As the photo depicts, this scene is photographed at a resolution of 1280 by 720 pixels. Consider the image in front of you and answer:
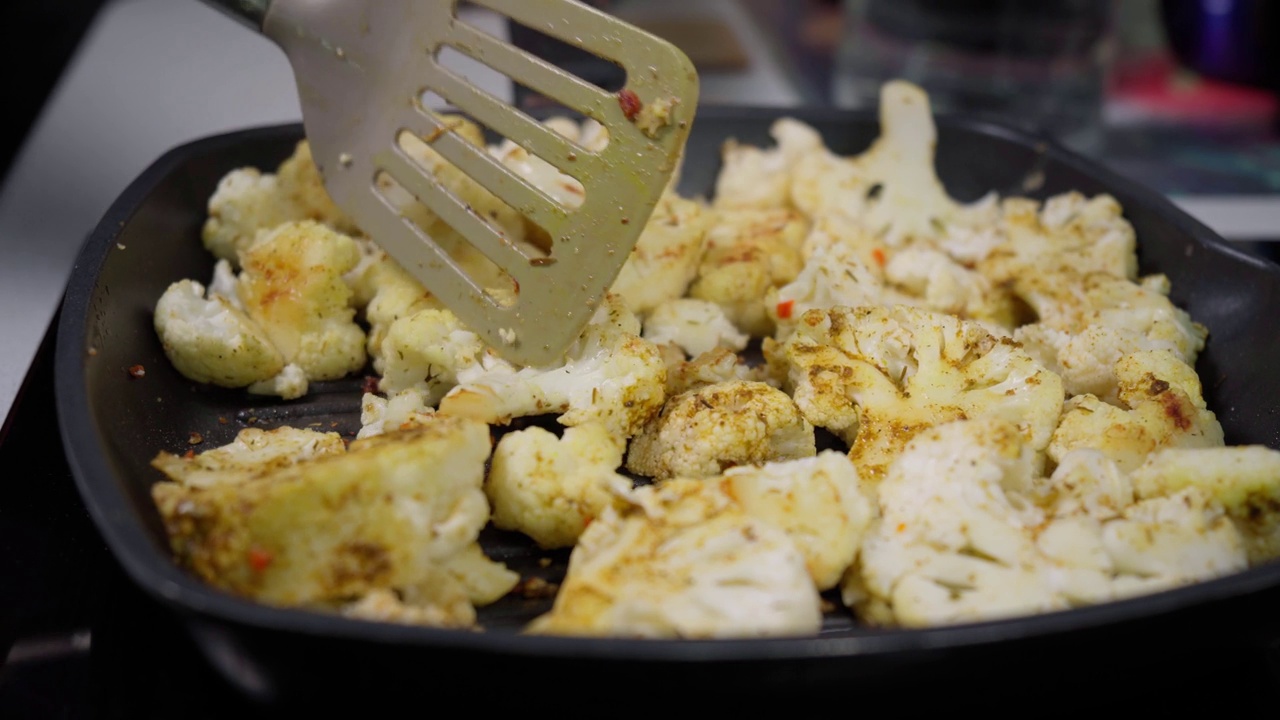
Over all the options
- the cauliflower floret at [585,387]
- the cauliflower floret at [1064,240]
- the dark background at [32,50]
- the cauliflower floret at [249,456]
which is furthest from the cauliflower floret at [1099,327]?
the dark background at [32,50]

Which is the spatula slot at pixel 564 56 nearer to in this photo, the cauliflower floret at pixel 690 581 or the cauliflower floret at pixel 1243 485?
the cauliflower floret at pixel 690 581

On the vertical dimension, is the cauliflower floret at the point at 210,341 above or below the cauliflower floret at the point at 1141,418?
below

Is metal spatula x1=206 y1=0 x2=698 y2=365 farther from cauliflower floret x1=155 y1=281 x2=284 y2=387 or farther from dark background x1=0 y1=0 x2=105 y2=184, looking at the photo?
dark background x1=0 y1=0 x2=105 y2=184

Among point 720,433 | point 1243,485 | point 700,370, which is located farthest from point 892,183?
point 1243,485

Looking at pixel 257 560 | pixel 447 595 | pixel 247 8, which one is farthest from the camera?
pixel 247 8

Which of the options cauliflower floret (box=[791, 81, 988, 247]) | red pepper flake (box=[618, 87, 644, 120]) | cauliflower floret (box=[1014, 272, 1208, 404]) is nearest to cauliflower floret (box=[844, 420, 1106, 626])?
cauliflower floret (box=[1014, 272, 1208, 404])

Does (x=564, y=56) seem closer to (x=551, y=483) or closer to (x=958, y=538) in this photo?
(x=551, y=483)
